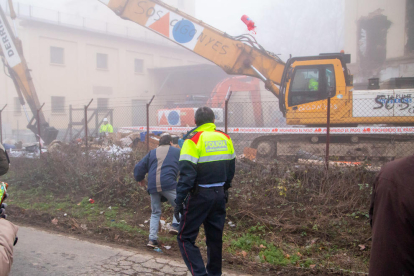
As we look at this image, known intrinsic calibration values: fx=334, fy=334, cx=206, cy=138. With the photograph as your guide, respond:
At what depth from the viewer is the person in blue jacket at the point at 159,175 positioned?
5047 millimetres

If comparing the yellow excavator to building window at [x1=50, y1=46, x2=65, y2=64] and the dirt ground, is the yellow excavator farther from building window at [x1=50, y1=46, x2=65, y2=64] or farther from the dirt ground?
building window at [x1=50, y1=46, x2=65, y2=64]

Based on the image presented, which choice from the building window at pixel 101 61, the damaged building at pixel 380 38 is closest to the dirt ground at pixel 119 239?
the damaged building at pixel 380 38

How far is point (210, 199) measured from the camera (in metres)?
3.46

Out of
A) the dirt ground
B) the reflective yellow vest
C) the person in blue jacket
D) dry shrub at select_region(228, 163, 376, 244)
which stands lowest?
the dirt ground

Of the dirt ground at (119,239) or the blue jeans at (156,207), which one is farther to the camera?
the blue jeans at (156,207)

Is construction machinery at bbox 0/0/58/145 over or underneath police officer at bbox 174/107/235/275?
over

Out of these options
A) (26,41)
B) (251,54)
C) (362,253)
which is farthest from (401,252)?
(26,41)

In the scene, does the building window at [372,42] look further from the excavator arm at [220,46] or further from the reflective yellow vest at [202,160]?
the reflective yellow vest at [202,160]

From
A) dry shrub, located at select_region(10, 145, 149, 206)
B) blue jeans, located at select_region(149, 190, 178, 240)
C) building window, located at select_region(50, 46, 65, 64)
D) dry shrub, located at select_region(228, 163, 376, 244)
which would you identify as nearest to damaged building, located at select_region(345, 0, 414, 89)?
dry shrub, located at select_region(228, 163, 376, 244)

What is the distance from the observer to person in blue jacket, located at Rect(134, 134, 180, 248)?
16.6ft

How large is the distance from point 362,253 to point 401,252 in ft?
11.4

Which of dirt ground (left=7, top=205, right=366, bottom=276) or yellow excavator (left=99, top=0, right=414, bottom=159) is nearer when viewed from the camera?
dirt ground (left=7, top=205, right=366, bottom=276)

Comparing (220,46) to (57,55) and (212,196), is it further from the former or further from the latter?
(57,55)

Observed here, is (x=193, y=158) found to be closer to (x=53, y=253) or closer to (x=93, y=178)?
(x=53, y=253)
